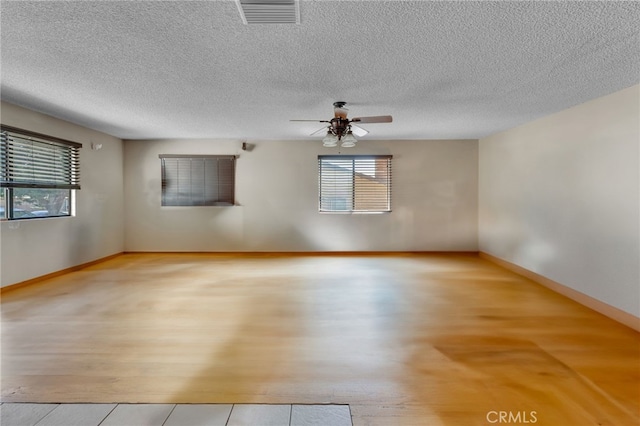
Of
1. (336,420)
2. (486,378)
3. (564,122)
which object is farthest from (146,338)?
(564,122)

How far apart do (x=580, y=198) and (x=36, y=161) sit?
22.5 ft

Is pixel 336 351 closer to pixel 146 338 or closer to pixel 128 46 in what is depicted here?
pixel 146 338

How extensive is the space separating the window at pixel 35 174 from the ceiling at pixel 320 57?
19.7 inches

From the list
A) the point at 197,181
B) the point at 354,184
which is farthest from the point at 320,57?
the point at 197,181

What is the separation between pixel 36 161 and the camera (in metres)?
3.79

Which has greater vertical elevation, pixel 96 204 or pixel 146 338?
pixel 96 204

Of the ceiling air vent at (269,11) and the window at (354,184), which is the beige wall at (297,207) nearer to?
the window at (354,184)

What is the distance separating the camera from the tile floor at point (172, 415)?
149 centimetres

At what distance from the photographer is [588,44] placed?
6.43 ft

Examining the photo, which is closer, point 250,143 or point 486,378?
point 486,378

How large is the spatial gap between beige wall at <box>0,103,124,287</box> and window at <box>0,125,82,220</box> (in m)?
0.10

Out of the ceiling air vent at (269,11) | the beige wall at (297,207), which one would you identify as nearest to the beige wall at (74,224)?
the beige wall at (297,207)

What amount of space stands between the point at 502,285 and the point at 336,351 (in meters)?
2.80

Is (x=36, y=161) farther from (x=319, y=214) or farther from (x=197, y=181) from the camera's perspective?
(x=319, y=214)
